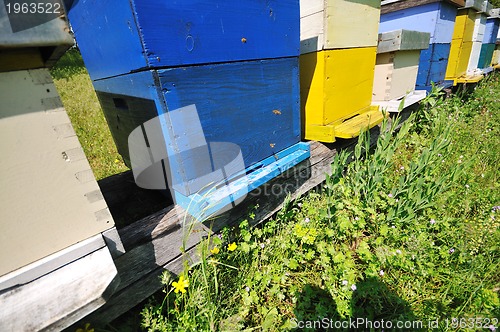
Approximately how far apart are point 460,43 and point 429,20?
1.25m

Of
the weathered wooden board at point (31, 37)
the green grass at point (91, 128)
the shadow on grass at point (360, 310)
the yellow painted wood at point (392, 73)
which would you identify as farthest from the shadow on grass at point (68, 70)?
the shadow on grass at point (360, 310)

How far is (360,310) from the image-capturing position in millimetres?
1307

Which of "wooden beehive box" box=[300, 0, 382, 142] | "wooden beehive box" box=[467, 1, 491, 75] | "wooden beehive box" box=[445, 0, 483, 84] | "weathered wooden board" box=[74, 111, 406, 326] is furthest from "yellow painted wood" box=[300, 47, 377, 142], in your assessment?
"wooden beehive box" box=[467, 1, 491, 75]

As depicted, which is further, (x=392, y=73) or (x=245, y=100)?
(x=392, y=73)

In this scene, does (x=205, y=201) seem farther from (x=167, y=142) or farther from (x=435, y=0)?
(x=435, y=0)

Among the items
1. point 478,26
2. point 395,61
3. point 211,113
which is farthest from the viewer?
point 478,26

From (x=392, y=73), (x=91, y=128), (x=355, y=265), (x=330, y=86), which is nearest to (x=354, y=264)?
(x=355, y=265)

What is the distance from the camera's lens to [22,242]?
0.69 m

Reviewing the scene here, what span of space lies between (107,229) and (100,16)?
87 cm

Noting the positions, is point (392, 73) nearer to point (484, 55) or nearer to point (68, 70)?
point (484, 55)

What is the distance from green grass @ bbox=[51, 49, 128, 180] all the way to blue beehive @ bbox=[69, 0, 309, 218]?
1.53 m

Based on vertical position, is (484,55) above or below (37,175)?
below

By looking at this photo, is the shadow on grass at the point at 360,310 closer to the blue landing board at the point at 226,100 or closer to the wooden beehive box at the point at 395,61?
the blue landing board at the point at 226,100

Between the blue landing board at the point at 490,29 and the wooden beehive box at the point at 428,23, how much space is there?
2977mm
